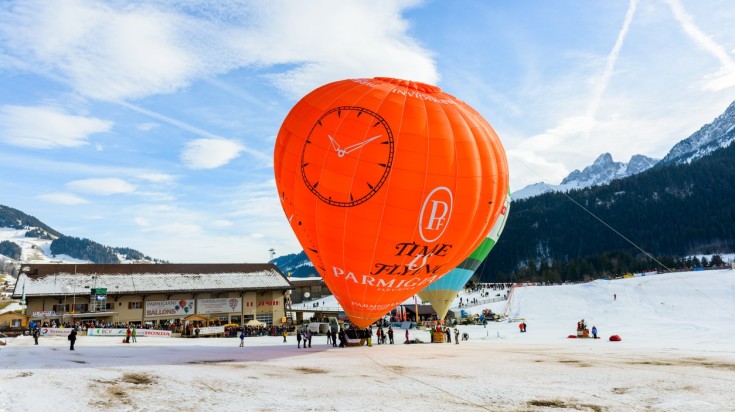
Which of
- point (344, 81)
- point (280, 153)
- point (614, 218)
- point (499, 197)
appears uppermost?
point (614, 218)

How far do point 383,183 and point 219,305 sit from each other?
43944 mm

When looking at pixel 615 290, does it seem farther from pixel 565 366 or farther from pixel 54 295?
pixel 54 295

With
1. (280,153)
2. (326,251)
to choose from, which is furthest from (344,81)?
(326,251)

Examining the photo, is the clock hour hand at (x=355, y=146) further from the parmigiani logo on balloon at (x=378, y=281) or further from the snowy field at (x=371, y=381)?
the snowy field at (x=371, y=381)

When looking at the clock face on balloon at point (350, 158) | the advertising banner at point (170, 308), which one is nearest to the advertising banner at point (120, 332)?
the advertising banner at point (170, 308)

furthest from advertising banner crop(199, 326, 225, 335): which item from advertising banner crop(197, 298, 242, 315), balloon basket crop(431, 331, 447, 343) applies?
balloon basket crop(431, 331, 447, 343)

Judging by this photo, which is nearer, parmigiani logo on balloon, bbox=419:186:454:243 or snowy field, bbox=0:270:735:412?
snowy field, bbox=0:270:735:412

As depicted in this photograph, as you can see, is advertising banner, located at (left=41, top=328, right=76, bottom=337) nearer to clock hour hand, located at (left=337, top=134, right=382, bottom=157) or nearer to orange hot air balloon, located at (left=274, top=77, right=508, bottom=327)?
orange hot air balloon, located at (left=274, top=77, right=508, bottom=327)

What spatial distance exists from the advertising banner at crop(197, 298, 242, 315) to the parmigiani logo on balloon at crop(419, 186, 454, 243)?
4305cm

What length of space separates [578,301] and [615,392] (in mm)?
50490

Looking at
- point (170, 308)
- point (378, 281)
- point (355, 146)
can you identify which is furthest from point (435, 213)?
point (170, 308)

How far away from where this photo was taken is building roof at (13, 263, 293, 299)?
51.2 metres

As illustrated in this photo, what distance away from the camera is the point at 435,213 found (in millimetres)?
21359

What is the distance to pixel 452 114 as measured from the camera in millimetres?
22578
